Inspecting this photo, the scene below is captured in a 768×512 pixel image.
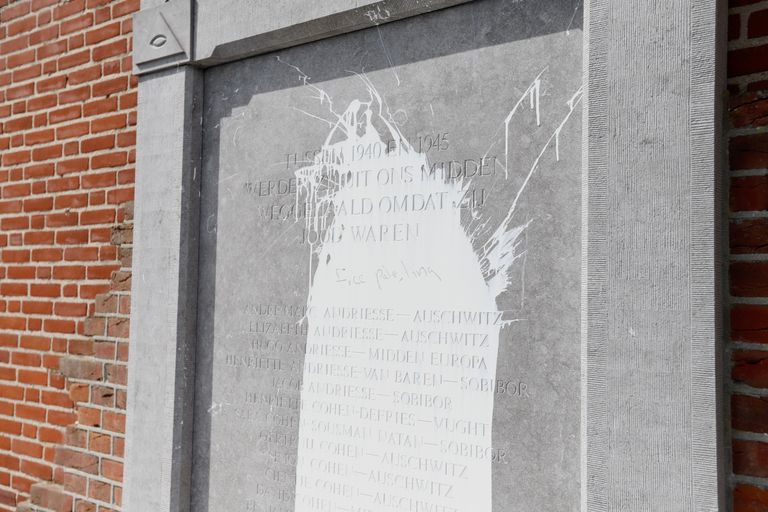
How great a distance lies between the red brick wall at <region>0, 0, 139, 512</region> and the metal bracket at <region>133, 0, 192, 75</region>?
0.52 ft

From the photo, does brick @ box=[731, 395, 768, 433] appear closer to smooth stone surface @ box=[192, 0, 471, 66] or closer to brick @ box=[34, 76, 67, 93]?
smooth stone surface @ box=[192, 0, 471, 66]

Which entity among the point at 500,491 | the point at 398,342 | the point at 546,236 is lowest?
the point at 500,491

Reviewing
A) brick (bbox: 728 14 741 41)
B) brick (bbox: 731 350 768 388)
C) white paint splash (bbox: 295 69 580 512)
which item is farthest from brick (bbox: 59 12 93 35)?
brick (bbox: 731 350 768 388)

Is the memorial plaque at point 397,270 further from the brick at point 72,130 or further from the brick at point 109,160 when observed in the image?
the brick at point 72,130

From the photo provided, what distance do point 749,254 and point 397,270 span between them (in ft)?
3.31

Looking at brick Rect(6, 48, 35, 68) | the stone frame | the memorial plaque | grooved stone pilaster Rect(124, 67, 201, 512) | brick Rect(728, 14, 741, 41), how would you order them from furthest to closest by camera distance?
brick Rect(6, 48, 35, 68) < grooved stone pilaster Rect(124, 67, 201, 512) < the memorial plaque < brick Rect(728, 14, 741, 41) < the stone frame

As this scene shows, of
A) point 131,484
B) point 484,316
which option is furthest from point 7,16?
point 484,316

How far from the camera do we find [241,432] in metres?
2.64

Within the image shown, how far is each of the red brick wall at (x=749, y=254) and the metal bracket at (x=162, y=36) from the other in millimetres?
1962

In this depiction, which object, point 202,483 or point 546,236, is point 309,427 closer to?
point 202,483

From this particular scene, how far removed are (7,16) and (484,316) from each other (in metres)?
3.11

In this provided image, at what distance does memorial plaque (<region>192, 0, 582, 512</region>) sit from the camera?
1959 millimetres

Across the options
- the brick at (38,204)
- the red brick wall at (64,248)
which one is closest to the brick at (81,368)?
the red brick wall at (64,248)

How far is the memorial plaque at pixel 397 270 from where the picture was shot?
1.96 meters
